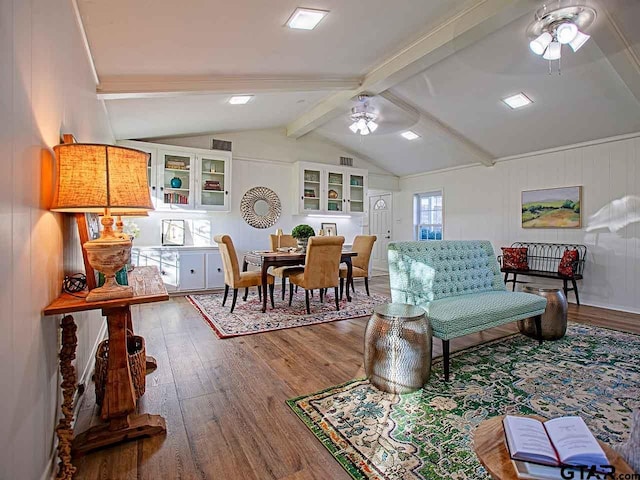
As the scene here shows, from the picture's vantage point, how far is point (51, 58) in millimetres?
1514

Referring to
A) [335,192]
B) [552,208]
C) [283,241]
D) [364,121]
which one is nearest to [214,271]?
[283,241]

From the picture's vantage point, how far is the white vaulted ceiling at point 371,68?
2506 millimetres

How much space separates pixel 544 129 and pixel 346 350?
4.42 meters

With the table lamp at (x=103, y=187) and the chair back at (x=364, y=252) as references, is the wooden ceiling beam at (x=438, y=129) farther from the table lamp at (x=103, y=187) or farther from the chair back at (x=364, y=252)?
the table lamp at (x=103, y=187)

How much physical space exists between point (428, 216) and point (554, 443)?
22.8 feet

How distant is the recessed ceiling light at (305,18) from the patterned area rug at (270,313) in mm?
2872

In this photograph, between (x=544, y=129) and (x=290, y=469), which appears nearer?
(x=290, y=469)

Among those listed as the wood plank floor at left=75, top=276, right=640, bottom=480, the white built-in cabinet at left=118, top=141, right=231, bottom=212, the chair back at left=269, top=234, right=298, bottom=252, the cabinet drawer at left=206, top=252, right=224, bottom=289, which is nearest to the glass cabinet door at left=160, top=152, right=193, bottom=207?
the white built-in cabinet at left=118, top=141, right=231, bottom=212

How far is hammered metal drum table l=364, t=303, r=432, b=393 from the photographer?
7.06 ft

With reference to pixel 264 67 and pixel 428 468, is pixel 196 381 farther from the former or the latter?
pixel 264 67

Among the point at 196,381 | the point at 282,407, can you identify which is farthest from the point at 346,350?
the point at 196,381

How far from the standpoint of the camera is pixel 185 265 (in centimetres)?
531

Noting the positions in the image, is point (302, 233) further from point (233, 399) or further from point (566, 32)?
point (566, 32)

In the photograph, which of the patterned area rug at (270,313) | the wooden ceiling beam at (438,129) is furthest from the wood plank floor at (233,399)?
the wooden ceiling beam at (438,129)
